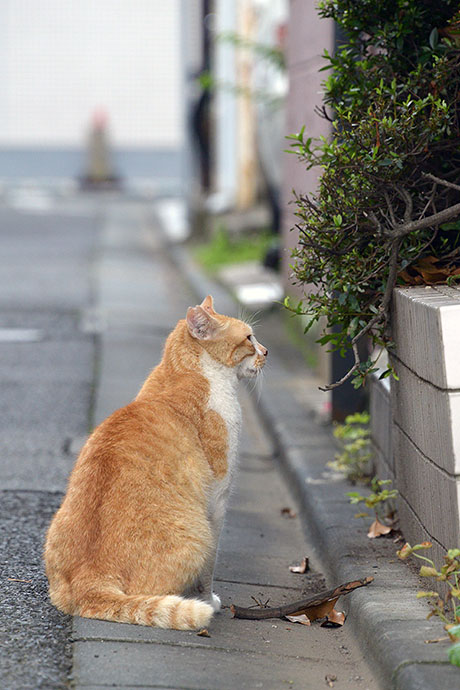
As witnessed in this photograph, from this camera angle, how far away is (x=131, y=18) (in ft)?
99.7

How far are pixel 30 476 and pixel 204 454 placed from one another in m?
1.75

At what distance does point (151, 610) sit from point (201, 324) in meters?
1.03

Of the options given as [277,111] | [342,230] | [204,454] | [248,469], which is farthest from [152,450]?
[277,111]

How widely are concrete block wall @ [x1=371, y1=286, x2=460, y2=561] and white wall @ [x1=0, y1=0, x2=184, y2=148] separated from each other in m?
27.6

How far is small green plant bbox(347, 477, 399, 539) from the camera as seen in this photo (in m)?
3.85

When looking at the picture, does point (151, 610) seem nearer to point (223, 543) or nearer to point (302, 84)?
point (223, 543)

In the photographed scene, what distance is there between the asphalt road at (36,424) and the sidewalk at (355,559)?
900 mm

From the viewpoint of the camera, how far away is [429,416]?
3.14 meters

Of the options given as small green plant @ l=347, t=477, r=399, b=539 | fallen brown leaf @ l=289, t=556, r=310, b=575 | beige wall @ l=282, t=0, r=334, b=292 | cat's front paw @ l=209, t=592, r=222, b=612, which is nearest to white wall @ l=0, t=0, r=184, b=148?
beige wall @ l=282, t=0, r=334, b=292

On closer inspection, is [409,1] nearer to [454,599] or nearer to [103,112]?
[454,599]

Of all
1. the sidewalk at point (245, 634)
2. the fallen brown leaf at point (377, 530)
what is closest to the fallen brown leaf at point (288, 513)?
the sidewalk at point (245, 634)

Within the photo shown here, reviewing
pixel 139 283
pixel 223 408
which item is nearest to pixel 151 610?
pixel 223 408

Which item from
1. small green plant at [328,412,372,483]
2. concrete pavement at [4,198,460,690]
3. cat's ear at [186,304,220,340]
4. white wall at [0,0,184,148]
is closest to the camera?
concrete pavement at [4,198,460,690]

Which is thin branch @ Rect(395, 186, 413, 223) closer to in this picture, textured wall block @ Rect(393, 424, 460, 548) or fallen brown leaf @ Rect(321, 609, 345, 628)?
textured wall block @ Rect(393, 424, 460, 548)
